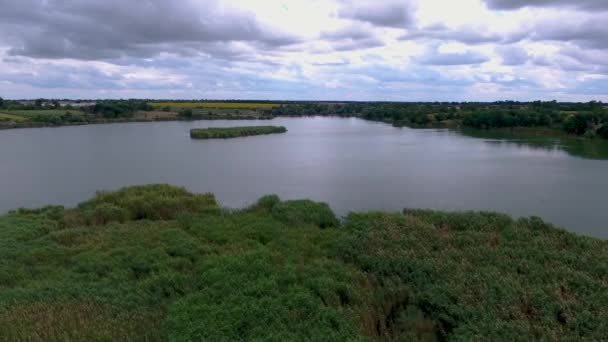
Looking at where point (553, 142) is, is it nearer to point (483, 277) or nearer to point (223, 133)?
point (223, 133)

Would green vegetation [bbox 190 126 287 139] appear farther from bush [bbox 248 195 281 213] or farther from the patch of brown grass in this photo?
the patch of brown grass

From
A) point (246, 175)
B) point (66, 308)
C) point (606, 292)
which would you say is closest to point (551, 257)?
point (606, 292)

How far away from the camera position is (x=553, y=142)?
1436 inches

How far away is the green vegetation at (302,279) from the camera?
5.28 metres

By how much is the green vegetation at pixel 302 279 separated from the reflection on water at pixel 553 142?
23.4 metres

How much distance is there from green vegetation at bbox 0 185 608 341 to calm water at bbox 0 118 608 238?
481 cm

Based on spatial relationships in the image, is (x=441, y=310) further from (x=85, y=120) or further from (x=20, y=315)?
(x=85, y=120)

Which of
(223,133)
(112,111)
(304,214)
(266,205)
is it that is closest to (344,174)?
(266,205)

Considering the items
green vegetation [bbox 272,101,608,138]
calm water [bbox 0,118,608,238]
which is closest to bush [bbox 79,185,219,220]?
calm water [bbox 0,118,608,238]

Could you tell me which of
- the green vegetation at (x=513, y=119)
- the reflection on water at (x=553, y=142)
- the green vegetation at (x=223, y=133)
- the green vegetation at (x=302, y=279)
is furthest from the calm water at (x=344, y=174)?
the green vegetation at (x=513, y=119)

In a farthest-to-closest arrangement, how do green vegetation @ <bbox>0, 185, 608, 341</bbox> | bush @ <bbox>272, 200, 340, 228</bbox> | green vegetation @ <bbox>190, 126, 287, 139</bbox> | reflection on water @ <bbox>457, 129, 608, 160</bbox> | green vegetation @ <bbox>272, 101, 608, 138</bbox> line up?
green vegetation @ <bbox>190, 126, 287, 139</bbox> < green vegetation @ <bbox>272, 101, 608, 138</bbox> < reflection on water @ <bbox>457, 129, 608, 160</bbox> < bush @ <bbox>272, 200, 340, 228</bbox> < green vegetation @ <bbox>0, 185, 608, 341</bbox>

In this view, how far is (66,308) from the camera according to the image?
5699mm

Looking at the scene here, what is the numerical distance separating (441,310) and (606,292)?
6.99ft

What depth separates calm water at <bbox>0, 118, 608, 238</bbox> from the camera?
15211mm
